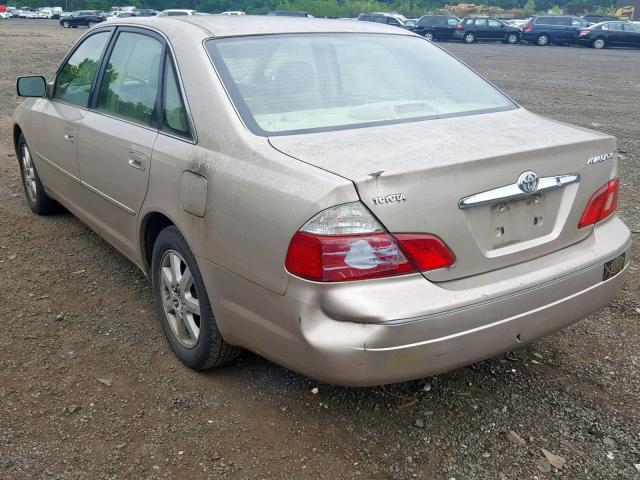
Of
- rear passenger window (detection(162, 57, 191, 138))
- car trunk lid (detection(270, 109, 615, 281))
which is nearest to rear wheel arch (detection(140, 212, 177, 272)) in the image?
rear passenger window (detection(162, 57, 191, 138))

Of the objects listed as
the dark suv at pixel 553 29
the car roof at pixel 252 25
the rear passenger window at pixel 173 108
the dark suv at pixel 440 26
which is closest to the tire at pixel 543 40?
the dark suv at pixel 553 29

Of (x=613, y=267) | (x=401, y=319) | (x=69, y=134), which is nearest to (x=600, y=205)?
(x=613, y=267)

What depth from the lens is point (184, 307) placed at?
3.28 meters

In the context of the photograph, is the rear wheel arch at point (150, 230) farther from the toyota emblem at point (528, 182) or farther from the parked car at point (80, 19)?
the parked car at point (80, 19)

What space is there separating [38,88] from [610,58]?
2605 centimetres

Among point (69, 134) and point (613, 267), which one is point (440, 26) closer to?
point (69, 134)

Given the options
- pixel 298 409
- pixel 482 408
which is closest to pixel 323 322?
pixel 298 409

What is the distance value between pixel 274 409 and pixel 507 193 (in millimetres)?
1387

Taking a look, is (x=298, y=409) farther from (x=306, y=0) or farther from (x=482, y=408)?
(x=306, y=0)

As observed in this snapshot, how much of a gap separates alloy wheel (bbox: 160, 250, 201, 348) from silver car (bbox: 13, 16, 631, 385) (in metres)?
0.01

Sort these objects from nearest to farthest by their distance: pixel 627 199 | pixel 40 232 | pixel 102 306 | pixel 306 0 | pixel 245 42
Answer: pixel 245 42
pixel 102 306
pixel 40 232
pixel 627 199
pixel 306 0

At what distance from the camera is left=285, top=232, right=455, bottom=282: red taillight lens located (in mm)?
2357

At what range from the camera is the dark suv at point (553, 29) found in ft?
110

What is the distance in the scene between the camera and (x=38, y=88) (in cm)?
476
